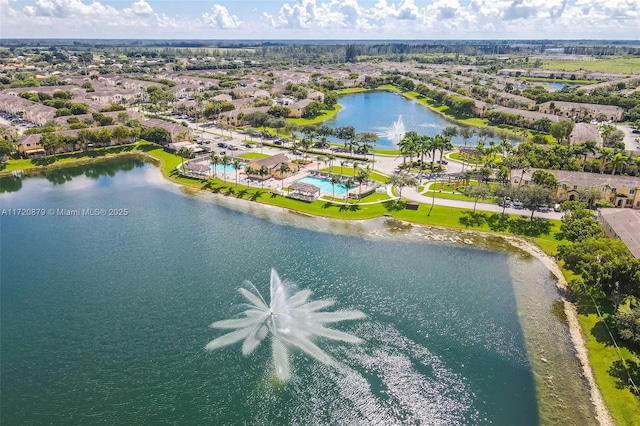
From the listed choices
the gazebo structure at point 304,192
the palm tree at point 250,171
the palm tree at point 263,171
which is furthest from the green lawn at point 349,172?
the palm tree at point 250,171

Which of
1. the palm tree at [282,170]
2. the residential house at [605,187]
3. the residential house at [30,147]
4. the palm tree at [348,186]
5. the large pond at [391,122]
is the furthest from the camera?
the large pond at [391,122]

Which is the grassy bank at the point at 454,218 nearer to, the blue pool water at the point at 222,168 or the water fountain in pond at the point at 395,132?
the blue pool water at the point at 222,168

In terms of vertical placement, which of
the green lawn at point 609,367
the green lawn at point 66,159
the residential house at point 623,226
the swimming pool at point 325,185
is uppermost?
the residential house at point 623,226

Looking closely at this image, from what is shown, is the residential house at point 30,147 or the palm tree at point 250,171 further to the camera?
the residential house at point 30,147

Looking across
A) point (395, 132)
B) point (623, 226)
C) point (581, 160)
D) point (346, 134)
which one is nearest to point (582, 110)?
point (581, 160)

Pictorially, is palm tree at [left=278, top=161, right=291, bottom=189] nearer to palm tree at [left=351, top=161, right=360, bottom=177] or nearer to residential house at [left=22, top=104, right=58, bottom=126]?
palm tree at [left=351, top=161, right=360, bottom=177]

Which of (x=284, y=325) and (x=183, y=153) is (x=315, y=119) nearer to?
(x=183, y=153)
